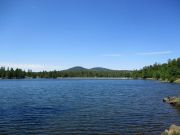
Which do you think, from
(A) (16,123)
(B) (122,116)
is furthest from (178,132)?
(A) (16,123)

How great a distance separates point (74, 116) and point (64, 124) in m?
7.33

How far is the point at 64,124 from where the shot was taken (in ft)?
133

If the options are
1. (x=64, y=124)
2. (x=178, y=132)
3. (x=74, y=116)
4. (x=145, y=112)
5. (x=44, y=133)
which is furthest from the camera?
(x=145, y=112)

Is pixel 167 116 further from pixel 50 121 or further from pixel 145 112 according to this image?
pixel 50 121

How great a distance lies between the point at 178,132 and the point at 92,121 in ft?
55.2

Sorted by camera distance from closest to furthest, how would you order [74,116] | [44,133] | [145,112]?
[44,133]
[74,116]
[145,112]

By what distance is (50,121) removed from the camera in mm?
43125

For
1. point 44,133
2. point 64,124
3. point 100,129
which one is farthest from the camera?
point 64,124

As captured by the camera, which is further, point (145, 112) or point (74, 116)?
point (145, 112)

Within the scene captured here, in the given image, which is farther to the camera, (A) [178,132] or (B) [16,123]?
(B) [16,123]

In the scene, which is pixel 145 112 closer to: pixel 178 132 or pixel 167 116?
pixel 167 116

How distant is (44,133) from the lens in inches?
1380

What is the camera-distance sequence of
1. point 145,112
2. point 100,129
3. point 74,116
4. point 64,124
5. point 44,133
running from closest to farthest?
point 44,133, point 100,129, point 64,124, point 74,116, point 145,112

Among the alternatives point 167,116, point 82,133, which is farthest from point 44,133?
point 167,116
